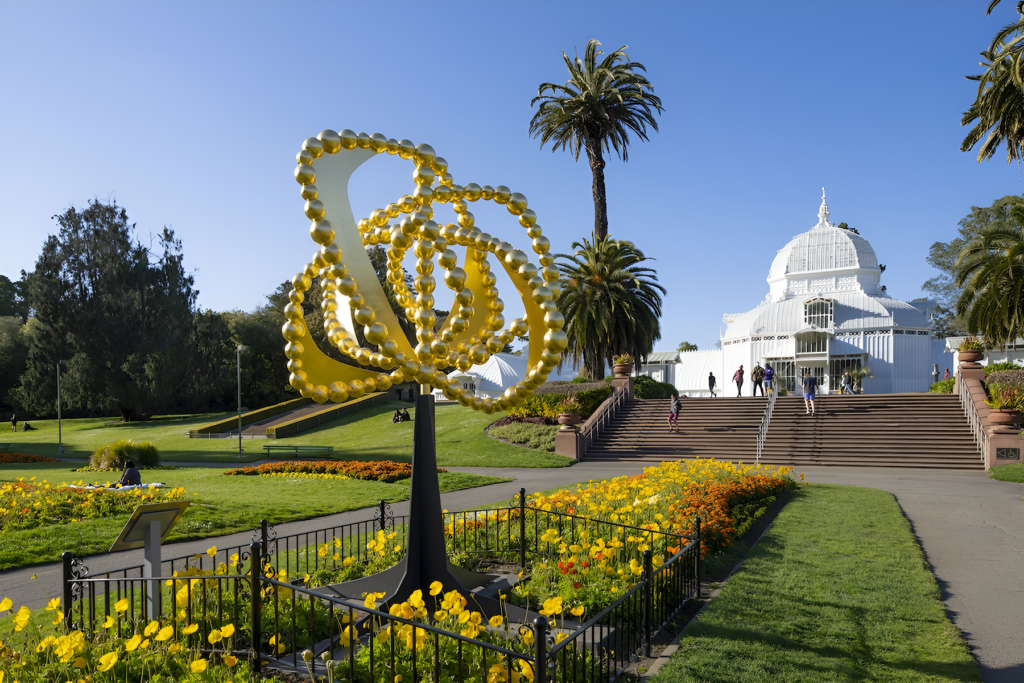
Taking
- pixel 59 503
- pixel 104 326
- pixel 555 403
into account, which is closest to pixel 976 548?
pixel 59 503

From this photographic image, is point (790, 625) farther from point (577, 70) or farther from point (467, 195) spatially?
point (577, 70)

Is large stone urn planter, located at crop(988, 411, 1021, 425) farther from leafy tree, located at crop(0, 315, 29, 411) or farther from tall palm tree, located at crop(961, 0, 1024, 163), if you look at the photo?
leafy tree, located at crop(0, 315, 29, 411)

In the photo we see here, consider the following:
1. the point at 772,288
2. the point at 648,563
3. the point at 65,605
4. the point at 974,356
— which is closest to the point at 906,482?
the point at 974,356

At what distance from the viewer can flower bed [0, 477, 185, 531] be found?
11002 mm

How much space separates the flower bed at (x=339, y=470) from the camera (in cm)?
1864

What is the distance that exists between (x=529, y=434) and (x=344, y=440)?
1138cm

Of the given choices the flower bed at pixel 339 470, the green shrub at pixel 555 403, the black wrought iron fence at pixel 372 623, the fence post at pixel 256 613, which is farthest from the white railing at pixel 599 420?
the fence post at pixel 256 613

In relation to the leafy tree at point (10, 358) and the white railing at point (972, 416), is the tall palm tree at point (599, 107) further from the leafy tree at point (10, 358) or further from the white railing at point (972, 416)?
the leafy tree at point (10, 358)

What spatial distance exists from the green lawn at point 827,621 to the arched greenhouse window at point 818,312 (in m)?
39.8

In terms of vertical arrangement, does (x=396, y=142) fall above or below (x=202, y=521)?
above

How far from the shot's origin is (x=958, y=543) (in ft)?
32.8

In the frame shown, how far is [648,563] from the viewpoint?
18.7ft

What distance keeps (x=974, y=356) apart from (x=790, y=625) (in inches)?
963

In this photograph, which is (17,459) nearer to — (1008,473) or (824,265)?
(1008,473)
